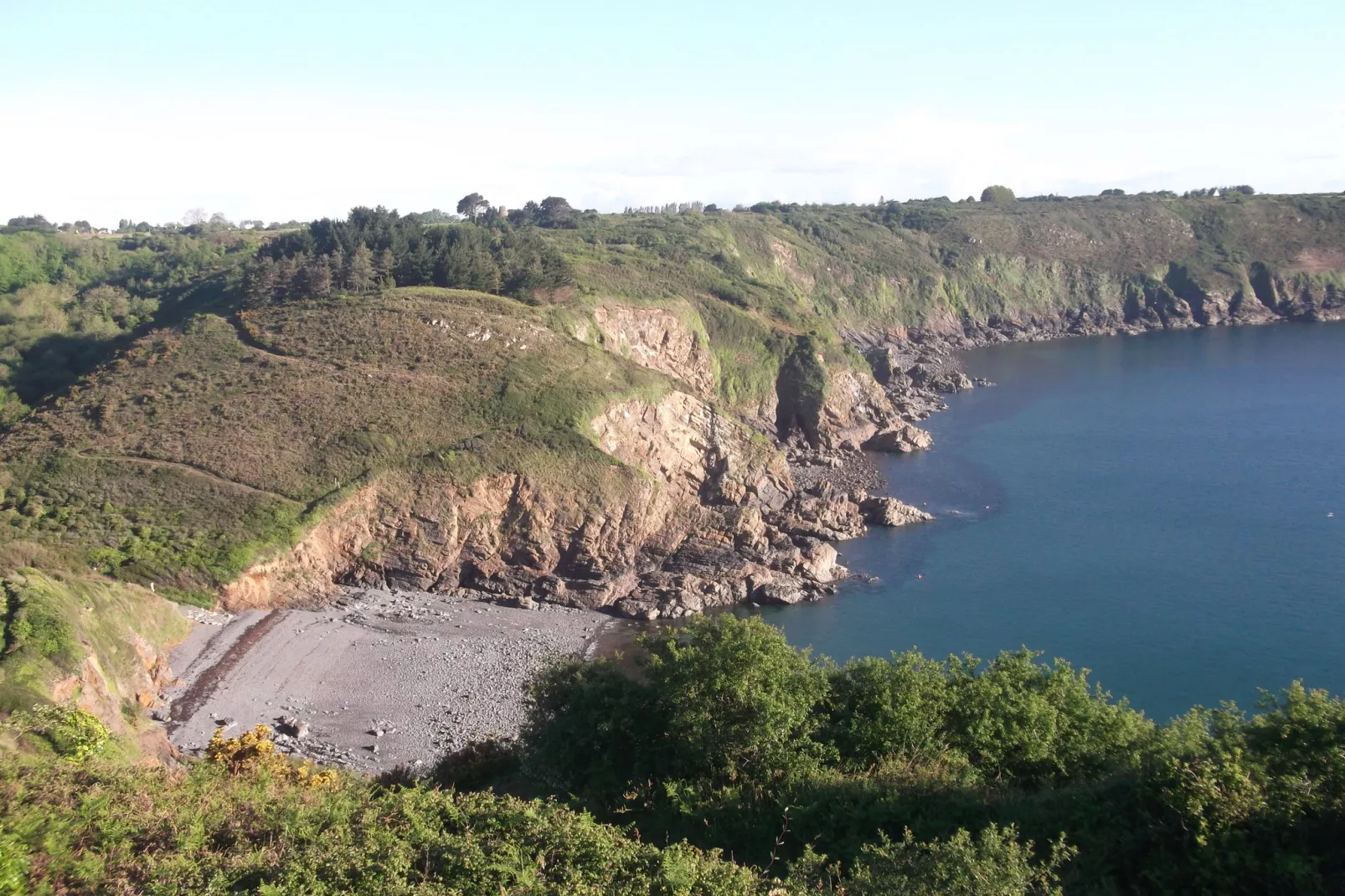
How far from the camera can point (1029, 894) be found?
1356cm

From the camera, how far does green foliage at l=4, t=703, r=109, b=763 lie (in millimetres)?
21891

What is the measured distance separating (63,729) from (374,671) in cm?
1847

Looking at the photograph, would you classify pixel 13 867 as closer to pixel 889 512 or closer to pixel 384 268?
pixel 889 512

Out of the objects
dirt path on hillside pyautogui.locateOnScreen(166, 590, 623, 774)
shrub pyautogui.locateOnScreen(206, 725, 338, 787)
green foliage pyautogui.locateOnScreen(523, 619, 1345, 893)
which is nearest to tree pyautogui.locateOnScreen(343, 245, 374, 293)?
dirt path on hillside pyautogui.locateOnScreen(166, 590, 623, 774)

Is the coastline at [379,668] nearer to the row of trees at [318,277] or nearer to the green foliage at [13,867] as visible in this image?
the green foliage at [13,867]

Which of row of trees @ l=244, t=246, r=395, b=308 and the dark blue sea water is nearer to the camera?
the dark blue sea water

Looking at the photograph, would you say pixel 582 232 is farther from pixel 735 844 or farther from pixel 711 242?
pixel 735 844

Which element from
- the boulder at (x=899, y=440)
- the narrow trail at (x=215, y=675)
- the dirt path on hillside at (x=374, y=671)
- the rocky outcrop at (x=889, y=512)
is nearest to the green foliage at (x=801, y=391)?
the boulder at (x=899, y=440)

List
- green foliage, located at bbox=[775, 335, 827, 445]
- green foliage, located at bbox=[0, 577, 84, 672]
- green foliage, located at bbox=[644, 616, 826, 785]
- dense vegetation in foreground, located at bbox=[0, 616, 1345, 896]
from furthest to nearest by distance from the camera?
green foliage, located at bbox=[775, 335, 827, 445]
green foliage, located at bbox=[0, 577, 84, 672]
green foliage, located at bbox=[644, 616, 826, 785]
dense vegetation in foreground, located at bbox=[0, 616, 1345, 896]

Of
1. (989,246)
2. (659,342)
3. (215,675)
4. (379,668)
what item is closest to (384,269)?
(659,342)

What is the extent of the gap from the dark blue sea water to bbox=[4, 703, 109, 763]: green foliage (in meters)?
30.8

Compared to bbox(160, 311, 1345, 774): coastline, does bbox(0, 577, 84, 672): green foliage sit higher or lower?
higher

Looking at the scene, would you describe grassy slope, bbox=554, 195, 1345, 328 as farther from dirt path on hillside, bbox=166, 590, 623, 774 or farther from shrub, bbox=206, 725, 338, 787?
shrub, bbox=206, 725, 338, 787

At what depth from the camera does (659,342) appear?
74.9 meters
